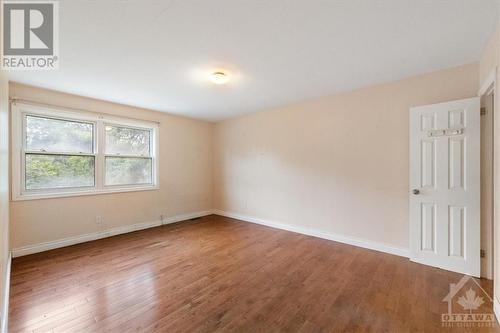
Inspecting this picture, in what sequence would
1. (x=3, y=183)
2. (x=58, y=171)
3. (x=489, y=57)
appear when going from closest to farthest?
(x=3, y=183) → (x=489, y=57) → (x=58, y=171)

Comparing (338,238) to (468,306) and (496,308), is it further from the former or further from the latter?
(496,308)

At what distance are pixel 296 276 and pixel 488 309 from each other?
1.69 m

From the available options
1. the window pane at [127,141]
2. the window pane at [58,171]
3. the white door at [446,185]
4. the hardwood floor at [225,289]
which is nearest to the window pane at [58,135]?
the window pane at [58,171]

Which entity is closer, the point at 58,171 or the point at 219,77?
the point at 219,77

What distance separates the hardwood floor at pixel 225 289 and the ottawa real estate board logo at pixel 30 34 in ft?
6.98

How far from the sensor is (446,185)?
2.55 meters

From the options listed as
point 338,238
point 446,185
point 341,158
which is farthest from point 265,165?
point 446,185

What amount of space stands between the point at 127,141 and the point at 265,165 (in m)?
2.87

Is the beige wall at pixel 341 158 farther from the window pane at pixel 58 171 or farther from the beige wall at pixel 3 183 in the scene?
the beige wall at pixel 3 183

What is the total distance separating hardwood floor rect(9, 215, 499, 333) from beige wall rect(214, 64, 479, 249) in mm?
605

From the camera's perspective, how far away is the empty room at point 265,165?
1.79 m

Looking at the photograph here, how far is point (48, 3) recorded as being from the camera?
5.33ft

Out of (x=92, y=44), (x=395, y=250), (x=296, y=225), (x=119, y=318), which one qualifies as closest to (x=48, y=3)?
(x=92, y=44)

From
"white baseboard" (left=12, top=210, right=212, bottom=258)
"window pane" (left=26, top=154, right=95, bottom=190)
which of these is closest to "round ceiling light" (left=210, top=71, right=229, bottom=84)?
"window pane" (left=26, top=154, right=95, bottom=190)
